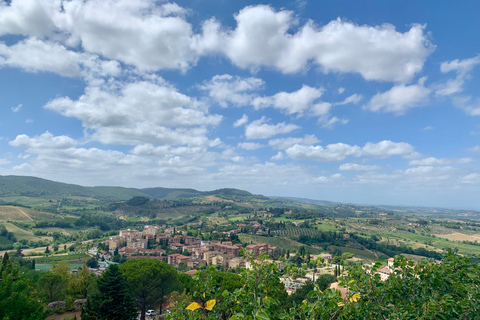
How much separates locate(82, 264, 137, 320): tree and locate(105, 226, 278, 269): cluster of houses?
50839 mm

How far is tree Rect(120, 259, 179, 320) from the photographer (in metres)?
28.5

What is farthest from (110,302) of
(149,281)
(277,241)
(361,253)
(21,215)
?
(21,215)

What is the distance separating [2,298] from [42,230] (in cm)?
12939

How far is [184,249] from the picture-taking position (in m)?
94.7

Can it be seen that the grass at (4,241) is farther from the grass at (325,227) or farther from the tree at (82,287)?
the grass at (325,227)

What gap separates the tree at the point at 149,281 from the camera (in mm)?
28500

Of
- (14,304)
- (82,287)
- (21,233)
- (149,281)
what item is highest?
(14,304)

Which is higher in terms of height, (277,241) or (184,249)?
(277,241)

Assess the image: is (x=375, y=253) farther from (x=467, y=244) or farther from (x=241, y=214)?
(x=241, y=214)

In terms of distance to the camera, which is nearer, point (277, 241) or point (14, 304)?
point (14, 304)

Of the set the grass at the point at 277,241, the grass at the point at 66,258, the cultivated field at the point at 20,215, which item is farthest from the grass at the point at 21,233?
the grass at the point at 277,241

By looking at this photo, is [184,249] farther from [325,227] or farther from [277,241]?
[325,227]

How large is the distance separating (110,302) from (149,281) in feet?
29.4

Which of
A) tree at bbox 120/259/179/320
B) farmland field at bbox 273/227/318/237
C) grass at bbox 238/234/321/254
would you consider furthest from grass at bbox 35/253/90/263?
farmland field at bbox 273/227/318/237
